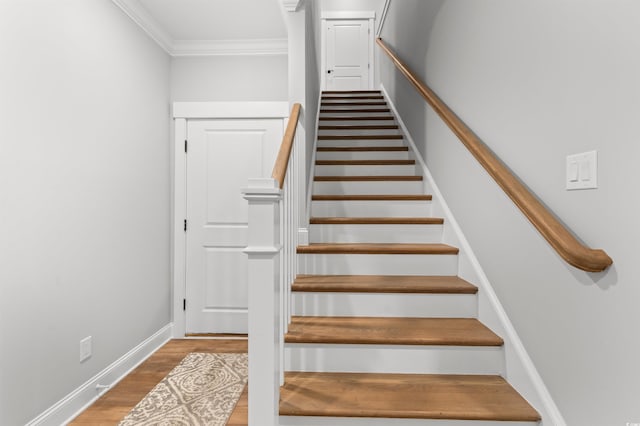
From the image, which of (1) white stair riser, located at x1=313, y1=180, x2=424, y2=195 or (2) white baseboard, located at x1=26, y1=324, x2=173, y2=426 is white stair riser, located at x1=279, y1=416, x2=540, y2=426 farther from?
(1) white stair riser, located at x1=313, y1=180, x2=424, y2=195

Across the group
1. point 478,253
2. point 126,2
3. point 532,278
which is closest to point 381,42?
point 126,2

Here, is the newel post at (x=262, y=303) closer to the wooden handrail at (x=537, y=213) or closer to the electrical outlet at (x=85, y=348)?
the wooden handrail at (x=537, y=213)

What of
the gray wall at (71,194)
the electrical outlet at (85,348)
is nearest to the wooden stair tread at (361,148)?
the gray wall at (71,194)

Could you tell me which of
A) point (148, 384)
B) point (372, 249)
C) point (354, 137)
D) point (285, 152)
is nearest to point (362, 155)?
point (354, 137)

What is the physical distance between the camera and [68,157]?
208cm

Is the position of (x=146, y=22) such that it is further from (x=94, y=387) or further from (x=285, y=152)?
(x=94, y=387)

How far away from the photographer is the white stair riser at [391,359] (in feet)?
5.36

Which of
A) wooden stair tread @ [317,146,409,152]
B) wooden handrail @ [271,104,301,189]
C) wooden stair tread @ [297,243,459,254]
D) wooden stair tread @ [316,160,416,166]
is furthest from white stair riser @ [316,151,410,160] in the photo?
wooden stair tread @ [297,243,459,254]

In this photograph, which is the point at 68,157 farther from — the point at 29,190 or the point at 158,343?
the point at 158,343

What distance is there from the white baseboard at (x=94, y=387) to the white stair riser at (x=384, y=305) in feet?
4.58

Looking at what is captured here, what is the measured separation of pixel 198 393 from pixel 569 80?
2.46 metres

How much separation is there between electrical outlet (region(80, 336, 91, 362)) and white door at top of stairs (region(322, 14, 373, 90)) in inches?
206

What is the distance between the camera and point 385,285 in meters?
1.92

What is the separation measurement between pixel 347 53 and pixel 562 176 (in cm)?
568
